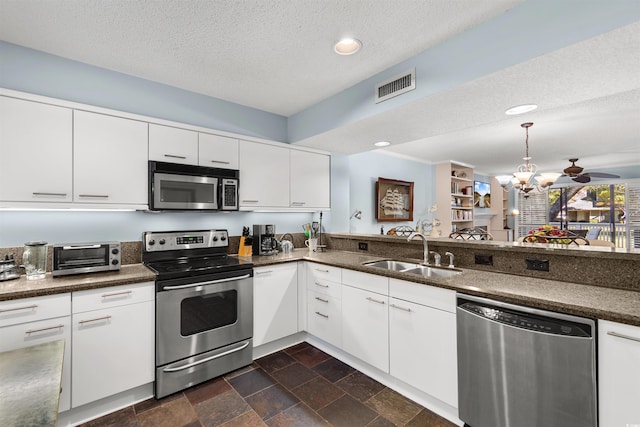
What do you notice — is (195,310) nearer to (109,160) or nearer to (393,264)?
(109,160)

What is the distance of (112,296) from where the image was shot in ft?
6.37

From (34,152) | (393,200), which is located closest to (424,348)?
(34,152)

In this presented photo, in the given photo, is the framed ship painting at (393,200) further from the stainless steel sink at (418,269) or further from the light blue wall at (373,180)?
the stainless steel sink at (418,269)

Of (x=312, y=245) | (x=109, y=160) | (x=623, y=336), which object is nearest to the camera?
(x=623, y=336)

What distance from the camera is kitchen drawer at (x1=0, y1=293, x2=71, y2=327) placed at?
1641 mm

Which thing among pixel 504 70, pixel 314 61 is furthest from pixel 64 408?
pixel 504 70

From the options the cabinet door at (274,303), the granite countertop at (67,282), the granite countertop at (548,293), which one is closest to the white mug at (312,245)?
the cabinet door at (274,303)

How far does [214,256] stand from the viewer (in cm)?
286

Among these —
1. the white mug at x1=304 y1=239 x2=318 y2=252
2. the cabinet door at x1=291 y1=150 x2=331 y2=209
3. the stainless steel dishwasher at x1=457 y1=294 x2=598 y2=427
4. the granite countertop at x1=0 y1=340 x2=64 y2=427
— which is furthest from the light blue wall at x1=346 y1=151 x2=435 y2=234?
the granite countertop at x1=0 y1=340 x2=64 y2=427

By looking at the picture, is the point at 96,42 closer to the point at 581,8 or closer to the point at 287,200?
the point at 287,200

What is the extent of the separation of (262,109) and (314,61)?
1.21 meters

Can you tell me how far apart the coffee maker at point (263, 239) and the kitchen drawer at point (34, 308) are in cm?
155

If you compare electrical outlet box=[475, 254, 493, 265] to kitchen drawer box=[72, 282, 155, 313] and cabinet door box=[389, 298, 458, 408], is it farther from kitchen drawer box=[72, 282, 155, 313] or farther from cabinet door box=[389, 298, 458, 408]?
kitchen drawer box=[72, 282, 155, 313]

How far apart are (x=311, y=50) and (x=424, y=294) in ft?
6.00
